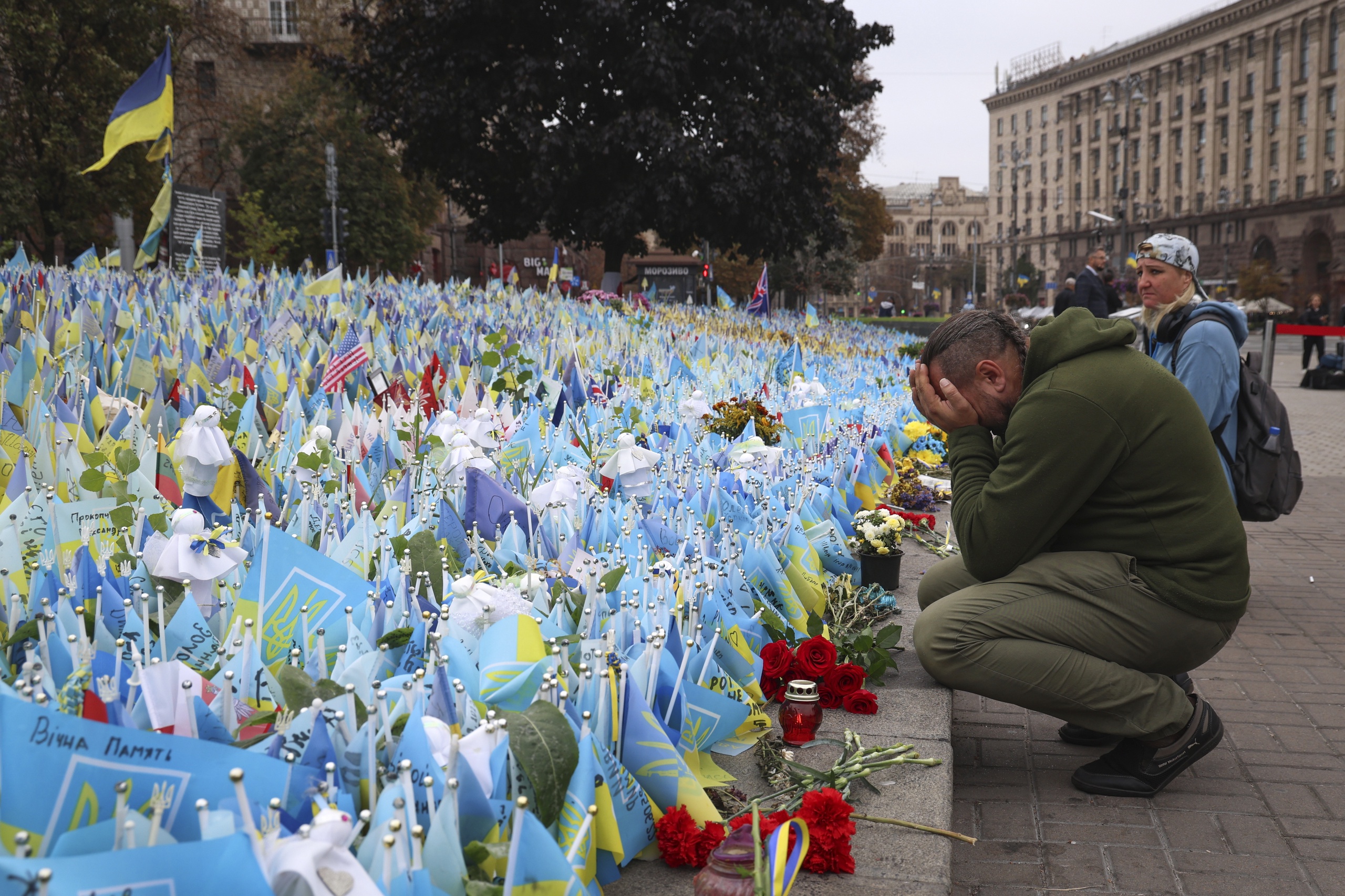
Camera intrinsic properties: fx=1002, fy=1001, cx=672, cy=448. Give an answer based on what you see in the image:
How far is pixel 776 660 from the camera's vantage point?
291 cm

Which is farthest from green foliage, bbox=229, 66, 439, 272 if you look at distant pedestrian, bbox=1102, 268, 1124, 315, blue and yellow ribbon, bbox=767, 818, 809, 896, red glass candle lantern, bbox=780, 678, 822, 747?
blue and yellow ribbon, bbox=767, 818, 809, 896

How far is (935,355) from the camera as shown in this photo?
2855 mm

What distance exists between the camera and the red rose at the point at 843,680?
9.52 ft

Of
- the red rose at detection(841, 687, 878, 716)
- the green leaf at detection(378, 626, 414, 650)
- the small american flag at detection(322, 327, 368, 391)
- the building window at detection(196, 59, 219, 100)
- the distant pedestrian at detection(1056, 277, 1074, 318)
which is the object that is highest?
the building window at detection(196, 59, 219, 100)

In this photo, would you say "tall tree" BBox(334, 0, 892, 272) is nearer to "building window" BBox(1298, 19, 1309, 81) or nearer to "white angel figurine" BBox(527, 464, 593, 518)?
"white angel figurine" BBox(527, 464, 593, 518)

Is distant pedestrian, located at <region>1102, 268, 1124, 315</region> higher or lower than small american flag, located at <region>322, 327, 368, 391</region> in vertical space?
higher

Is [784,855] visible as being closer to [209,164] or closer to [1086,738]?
[1086,738]

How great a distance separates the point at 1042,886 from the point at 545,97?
15.4 metres

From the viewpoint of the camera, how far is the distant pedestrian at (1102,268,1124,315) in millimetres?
10898

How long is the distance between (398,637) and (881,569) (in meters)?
2.49

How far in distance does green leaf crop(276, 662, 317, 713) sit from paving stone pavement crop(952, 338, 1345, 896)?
1560mm

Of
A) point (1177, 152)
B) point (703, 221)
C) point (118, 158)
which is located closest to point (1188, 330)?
point (703, 221)

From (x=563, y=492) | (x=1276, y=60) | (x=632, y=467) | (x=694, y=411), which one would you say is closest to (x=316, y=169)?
(x=694, y=411)

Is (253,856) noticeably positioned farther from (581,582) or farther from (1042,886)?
(1042,886)
